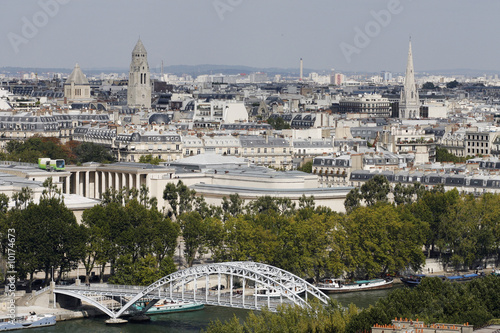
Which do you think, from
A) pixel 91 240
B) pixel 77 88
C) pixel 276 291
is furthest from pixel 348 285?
pixel 77 88

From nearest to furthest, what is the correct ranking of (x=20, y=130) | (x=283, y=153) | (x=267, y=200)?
1. (x=267, y=200)
2. (x=283, y=153)
3. (x=20, y=130)

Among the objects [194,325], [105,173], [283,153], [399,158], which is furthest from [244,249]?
[283,153]

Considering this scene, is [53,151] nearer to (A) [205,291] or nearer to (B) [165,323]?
(A) [205,291]

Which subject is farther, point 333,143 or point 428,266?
point 333,143

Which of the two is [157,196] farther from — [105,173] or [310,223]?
[310,223]

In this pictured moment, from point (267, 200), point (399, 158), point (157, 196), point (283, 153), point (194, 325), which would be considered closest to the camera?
point (194, 325)
